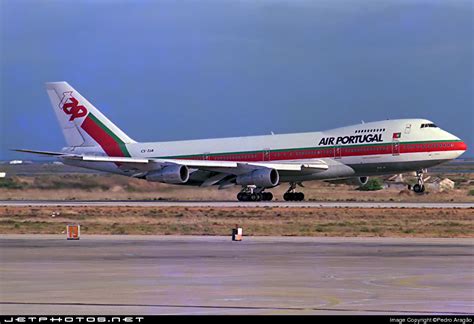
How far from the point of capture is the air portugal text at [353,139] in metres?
63.7

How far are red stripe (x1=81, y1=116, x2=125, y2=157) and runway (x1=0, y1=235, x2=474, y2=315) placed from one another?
130 ft

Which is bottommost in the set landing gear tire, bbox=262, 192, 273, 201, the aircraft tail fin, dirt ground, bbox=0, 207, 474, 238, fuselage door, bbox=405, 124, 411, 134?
dirt ground, bbox=0, 207, 474, 238

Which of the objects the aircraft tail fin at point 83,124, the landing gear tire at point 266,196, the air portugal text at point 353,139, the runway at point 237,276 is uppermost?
the aircraft tail fin at point 83,124

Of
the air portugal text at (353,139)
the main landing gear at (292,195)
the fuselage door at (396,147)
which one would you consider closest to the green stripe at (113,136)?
the main landing gear at (292,195)

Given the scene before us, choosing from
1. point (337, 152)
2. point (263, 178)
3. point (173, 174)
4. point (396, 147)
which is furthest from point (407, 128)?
point (173, 174)

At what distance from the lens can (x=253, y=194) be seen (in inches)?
2625

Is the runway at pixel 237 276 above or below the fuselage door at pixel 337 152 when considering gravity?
below

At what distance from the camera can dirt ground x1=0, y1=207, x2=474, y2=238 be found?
39.1 m

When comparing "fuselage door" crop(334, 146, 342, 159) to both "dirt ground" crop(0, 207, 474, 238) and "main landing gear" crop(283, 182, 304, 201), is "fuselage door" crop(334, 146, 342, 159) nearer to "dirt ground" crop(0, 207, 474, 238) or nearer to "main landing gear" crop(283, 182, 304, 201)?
"main landing gear" crop(283, 182, 304, 201)

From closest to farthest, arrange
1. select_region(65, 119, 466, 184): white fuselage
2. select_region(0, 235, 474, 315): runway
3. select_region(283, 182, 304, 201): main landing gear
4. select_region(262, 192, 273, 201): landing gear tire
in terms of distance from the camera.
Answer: select_region(0, 235, 474, 315): runway → select_region(65, 119, 466, 184): white fuselage → select_region(262, 192, 273, 201): landing gear tire → select_region(283, 182, 304, 201): main landing gear

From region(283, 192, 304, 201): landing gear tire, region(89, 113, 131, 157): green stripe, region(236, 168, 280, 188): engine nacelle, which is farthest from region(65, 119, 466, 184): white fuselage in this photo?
region(89, 113, 131, 157): green stripe

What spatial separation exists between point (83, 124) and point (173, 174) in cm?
1074

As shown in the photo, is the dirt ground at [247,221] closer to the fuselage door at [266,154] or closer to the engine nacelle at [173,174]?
the engine nacelle at [173,174]

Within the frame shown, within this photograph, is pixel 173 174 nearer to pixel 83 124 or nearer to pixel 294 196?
pixel 294 196
